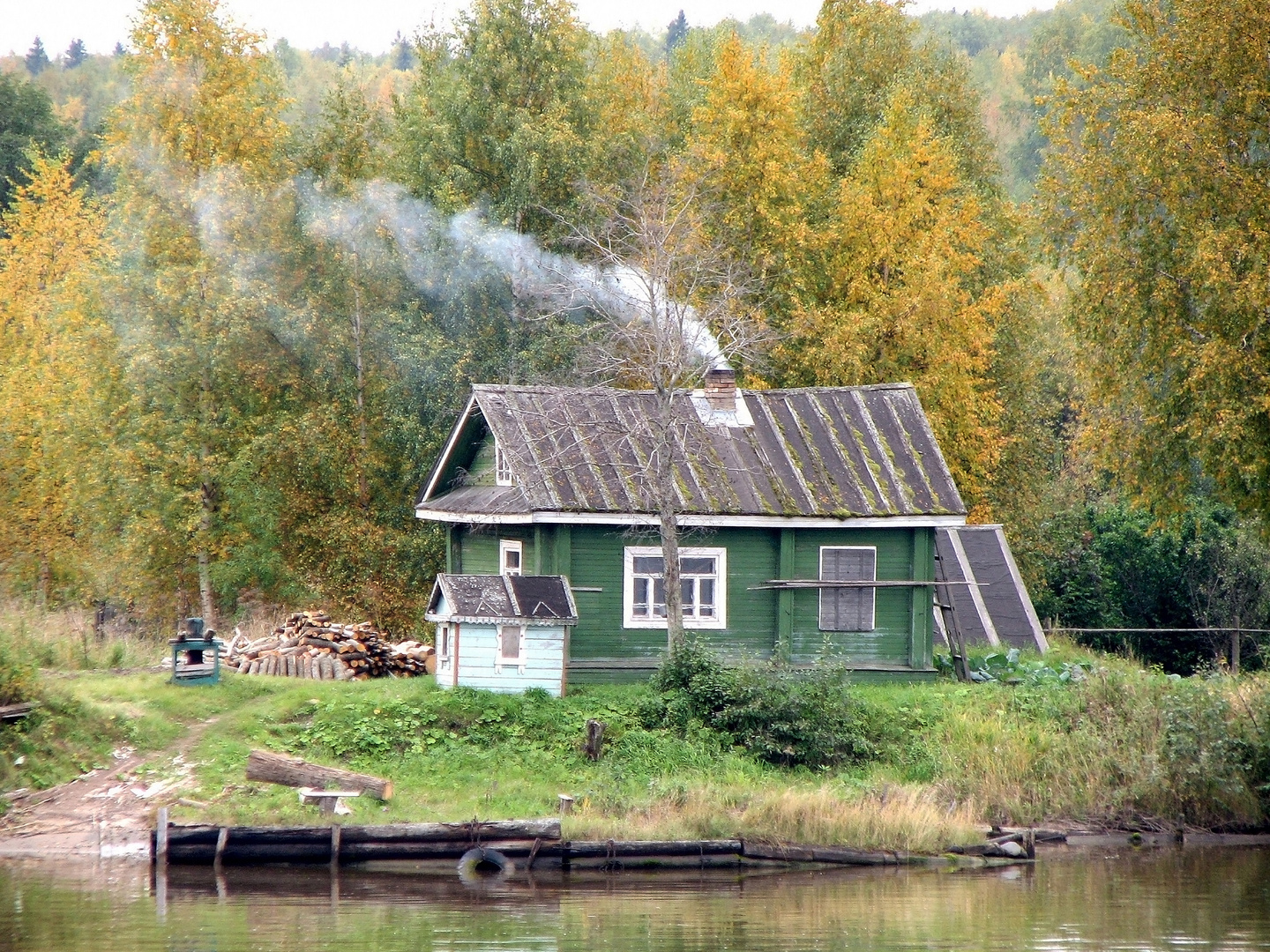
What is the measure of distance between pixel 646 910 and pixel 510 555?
31.8 ft

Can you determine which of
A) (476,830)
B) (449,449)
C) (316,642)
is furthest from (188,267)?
(476,830)

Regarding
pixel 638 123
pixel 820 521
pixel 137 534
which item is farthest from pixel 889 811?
pixel 638 123

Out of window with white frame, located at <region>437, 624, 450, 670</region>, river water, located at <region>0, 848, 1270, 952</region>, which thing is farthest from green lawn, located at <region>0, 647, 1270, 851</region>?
river water, located at <region>0, 848, 1270, 952</region>

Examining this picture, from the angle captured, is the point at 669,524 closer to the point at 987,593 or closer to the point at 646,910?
the point at 646,910

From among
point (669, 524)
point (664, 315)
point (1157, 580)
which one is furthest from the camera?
point (1157, 580)

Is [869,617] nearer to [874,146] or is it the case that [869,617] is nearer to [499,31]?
[874,146]

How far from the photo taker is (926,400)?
33406mm

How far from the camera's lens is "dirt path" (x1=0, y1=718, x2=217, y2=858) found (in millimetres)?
18500

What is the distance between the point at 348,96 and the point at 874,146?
13.4m

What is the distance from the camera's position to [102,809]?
760 inches

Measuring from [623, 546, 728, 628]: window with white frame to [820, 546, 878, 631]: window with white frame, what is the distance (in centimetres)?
178

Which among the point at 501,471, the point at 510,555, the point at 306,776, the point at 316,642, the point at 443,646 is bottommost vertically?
the point at 306,776

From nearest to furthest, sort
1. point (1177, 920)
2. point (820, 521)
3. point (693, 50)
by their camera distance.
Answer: point (1177, 920) < point (820, 521) < point (693, 50)

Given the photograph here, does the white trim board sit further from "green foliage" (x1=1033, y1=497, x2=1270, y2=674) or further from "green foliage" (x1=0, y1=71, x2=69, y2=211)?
"green foliage" (x1=0, y1=71, x2=69, y2=211)
